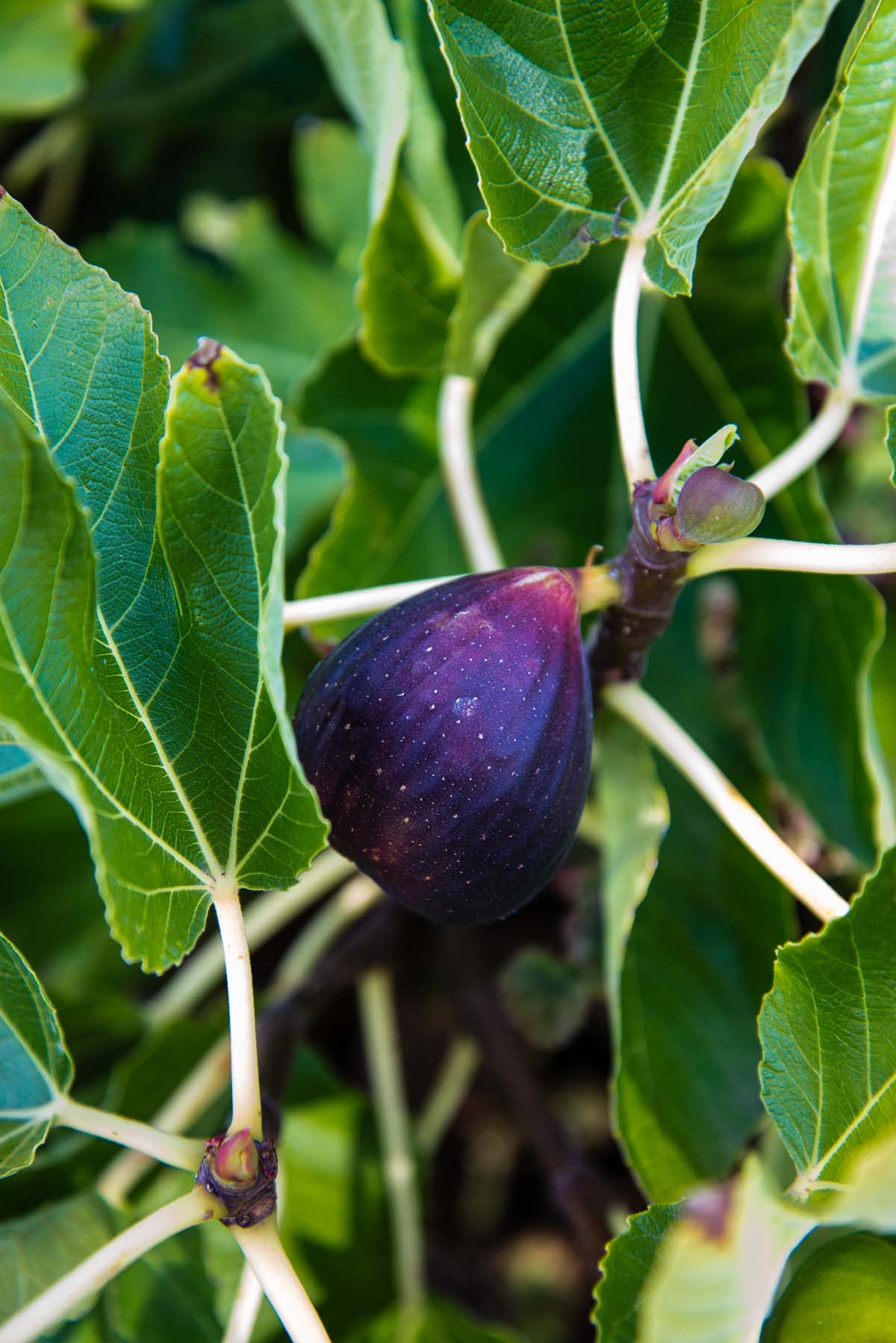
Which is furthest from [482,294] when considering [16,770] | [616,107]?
[16,770]

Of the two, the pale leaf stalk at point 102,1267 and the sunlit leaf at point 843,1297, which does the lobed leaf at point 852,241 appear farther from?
the pale leaf stalk at point 102,1267

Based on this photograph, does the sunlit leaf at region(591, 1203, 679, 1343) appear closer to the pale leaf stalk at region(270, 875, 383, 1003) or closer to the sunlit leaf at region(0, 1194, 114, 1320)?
the sunlit leaf at region(0, 1194, 114, 1320)

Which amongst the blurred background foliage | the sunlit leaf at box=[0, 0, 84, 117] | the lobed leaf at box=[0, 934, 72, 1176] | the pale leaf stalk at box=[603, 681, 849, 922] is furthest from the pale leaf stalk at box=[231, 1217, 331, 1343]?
the sunlit leaf at box=[0, 0, 84, 117]

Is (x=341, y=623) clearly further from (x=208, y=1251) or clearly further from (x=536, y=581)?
(x=208, y=1251)

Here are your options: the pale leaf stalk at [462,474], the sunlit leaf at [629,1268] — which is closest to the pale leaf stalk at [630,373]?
the pale leaf stalk at [462,474]

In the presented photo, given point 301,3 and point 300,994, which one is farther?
point 300,994

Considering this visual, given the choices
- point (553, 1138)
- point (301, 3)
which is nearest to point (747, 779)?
point (553, 1138)
